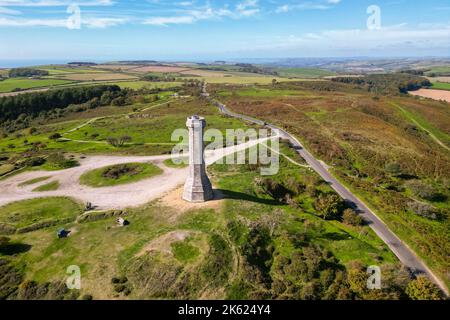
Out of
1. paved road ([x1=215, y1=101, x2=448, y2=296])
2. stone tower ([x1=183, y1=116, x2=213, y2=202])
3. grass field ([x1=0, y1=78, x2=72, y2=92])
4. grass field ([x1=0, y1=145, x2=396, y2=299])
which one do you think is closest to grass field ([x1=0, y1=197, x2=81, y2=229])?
grass field ([x1=0, y1=145, x2=396, y2=299])

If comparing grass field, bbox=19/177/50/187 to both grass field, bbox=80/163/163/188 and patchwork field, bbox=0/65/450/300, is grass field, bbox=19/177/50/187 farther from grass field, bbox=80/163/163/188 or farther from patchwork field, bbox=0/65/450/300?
grass field, bbox=80/163/163/188

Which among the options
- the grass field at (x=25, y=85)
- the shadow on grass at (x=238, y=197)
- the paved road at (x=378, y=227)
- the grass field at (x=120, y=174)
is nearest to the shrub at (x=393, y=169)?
the paved road at (x=378, y=227)

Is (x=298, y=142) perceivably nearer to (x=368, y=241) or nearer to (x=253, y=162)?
(x=253, y=162)

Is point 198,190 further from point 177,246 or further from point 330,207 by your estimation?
point 330,207

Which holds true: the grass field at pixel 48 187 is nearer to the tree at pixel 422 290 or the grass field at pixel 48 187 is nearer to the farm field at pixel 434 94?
the tree at pixel 422 290

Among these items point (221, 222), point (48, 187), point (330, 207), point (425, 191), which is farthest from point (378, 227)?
point (48, 187)
